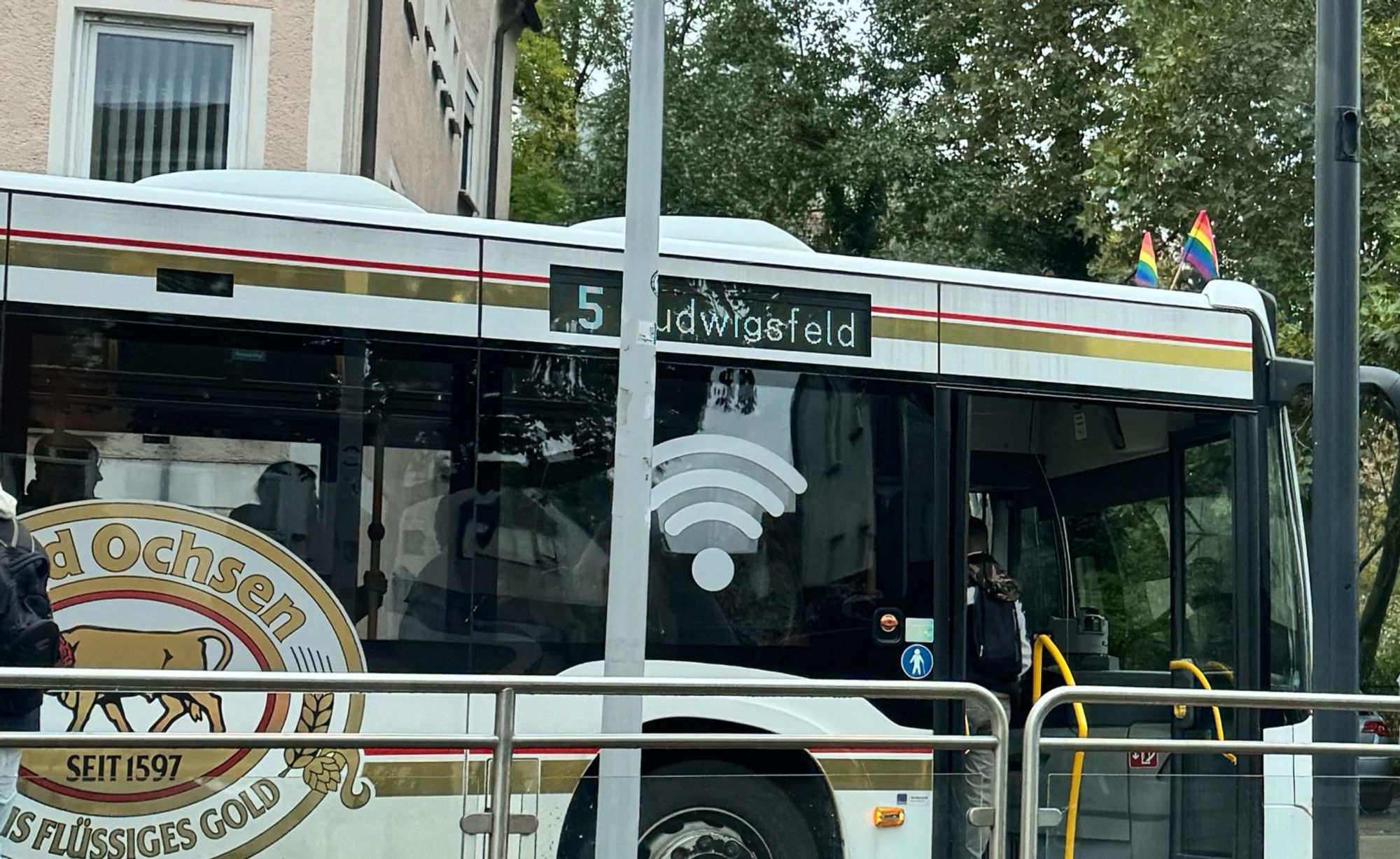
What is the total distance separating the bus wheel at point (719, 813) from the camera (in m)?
5.41

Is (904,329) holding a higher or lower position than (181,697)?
higher

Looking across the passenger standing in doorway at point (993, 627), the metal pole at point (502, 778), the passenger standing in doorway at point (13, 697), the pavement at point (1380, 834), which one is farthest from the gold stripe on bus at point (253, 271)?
the pavement at point (1380, 834)

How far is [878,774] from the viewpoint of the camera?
5.58 m

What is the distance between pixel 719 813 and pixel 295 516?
1946 mm

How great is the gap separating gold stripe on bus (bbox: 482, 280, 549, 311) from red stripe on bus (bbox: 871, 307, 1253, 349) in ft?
4.79

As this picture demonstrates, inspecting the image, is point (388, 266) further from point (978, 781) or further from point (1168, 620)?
point (1168, 620)

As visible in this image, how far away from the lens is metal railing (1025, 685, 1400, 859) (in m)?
5.16

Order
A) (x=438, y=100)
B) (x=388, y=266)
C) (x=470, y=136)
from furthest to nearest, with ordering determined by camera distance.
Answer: (x=470, y=136) < (x=438, y=100) < (x=388, y=266)

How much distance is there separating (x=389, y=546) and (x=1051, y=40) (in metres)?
17.1

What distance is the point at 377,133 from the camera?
51.2 feet

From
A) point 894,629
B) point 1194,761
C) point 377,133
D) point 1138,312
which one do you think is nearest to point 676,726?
point 894,629

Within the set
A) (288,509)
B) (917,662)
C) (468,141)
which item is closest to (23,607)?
(288,509)

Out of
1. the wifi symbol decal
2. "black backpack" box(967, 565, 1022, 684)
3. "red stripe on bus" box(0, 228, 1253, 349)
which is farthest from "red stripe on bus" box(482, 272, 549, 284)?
"black backpack" box(967, 565, 1022, 684)

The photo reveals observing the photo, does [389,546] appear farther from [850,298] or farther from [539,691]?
[850,298]
